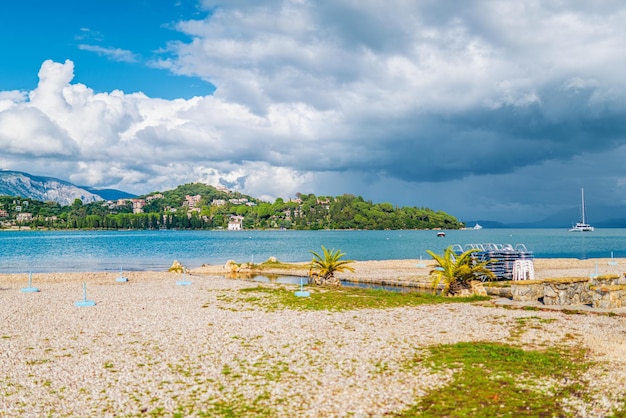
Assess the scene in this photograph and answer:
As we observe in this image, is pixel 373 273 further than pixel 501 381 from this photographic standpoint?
Yes

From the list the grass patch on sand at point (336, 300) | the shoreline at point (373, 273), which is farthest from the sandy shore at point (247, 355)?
the shoreline at point (373, 273)

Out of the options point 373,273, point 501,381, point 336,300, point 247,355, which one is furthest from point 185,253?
point 501,381

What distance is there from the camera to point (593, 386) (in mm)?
9406

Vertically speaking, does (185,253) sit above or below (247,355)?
below

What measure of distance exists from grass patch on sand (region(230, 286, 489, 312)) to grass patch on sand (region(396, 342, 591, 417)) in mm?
8089

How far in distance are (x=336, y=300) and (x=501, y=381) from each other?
13031 mm

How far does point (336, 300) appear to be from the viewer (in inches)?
888

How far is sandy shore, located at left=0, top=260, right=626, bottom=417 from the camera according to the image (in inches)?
353

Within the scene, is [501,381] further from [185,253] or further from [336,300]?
[185,253]

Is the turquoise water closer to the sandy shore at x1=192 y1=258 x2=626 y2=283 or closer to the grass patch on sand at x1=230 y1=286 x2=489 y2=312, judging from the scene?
the sandy shore at x1=192 y1=258 x2=626 y2=283

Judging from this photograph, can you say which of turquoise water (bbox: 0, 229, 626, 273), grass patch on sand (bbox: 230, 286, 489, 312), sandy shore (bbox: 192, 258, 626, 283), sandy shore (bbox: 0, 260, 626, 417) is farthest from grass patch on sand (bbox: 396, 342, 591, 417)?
turquoise water (bbox: 0, 229, 626, 273)

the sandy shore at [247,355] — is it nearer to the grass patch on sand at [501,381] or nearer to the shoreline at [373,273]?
the grass patch on sand at [501,381]

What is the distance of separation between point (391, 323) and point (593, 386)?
7.66 metres

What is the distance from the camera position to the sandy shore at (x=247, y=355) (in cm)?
898
